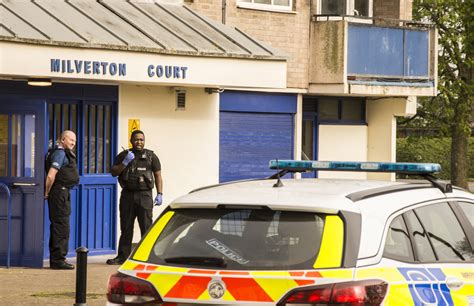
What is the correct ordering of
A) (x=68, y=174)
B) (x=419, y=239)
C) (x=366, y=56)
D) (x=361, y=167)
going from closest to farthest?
(x=419, y=239) → (x=361, y=167) → (x=68, y=174) → (x=366, y=56)

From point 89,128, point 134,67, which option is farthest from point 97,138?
point 134,67

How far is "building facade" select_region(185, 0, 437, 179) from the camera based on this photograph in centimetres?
2312

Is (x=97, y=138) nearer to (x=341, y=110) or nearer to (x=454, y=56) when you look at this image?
(x=341, y=110)

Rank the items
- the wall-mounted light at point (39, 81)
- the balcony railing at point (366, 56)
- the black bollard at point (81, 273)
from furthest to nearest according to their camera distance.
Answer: the balcony railing at point (366, 56), the wall-mounted light at point (39, 81), the black bollard at point (81, 273)

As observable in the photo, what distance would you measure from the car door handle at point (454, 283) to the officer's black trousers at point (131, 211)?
973 centimetres

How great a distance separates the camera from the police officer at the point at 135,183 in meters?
17.4

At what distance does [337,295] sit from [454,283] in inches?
49.5

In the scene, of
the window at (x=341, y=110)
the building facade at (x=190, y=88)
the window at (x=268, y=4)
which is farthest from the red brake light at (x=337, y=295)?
the window at (x=341, y=110)

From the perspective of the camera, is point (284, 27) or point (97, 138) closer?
point (97, 138)

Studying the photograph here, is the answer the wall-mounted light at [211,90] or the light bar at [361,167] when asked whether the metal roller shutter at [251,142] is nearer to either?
the wall-mounted light at [211,90]

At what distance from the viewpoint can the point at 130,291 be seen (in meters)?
7.53

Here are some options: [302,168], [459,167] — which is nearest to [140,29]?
[302,168]

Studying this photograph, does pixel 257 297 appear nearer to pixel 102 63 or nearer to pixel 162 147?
pixel 102 63

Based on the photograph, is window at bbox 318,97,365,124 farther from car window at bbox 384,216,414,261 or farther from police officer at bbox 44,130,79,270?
car window at bbox 384,216,414,261
